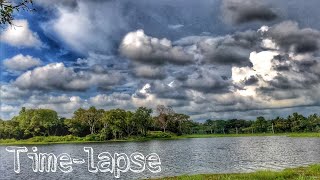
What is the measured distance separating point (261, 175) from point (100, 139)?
399 feet

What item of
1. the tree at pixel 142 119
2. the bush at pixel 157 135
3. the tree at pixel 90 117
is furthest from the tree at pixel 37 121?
the bush at pixel 157 135

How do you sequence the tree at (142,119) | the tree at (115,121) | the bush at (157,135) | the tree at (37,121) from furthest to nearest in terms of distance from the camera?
the bush at (157,135)
the tree at (142,119)
the tree at (37,121)
the tree at (115,121)

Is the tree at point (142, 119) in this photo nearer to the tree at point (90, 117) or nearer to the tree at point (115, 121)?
the tree at point (115, 121)

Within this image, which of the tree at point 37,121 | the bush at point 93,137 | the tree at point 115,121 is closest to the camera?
the bush at point 93,137

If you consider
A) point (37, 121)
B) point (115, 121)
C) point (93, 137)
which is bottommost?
point (93, 137)

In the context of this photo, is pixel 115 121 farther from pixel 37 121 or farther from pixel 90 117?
pixel 37 121

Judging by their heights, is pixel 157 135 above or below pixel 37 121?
below

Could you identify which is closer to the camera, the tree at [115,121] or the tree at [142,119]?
the tree at [115,121]

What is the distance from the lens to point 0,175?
48188mm

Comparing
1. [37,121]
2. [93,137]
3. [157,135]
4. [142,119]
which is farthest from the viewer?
[157,135]

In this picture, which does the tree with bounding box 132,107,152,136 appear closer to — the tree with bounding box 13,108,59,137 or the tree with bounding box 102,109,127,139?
the tree with bounding box 102,109,127,139

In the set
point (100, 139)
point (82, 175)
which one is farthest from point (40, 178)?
point (100, 139)

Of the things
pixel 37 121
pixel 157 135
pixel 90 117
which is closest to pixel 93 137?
pixel 90 117

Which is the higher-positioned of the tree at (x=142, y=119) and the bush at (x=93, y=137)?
the tree at (x=142, y=119)
